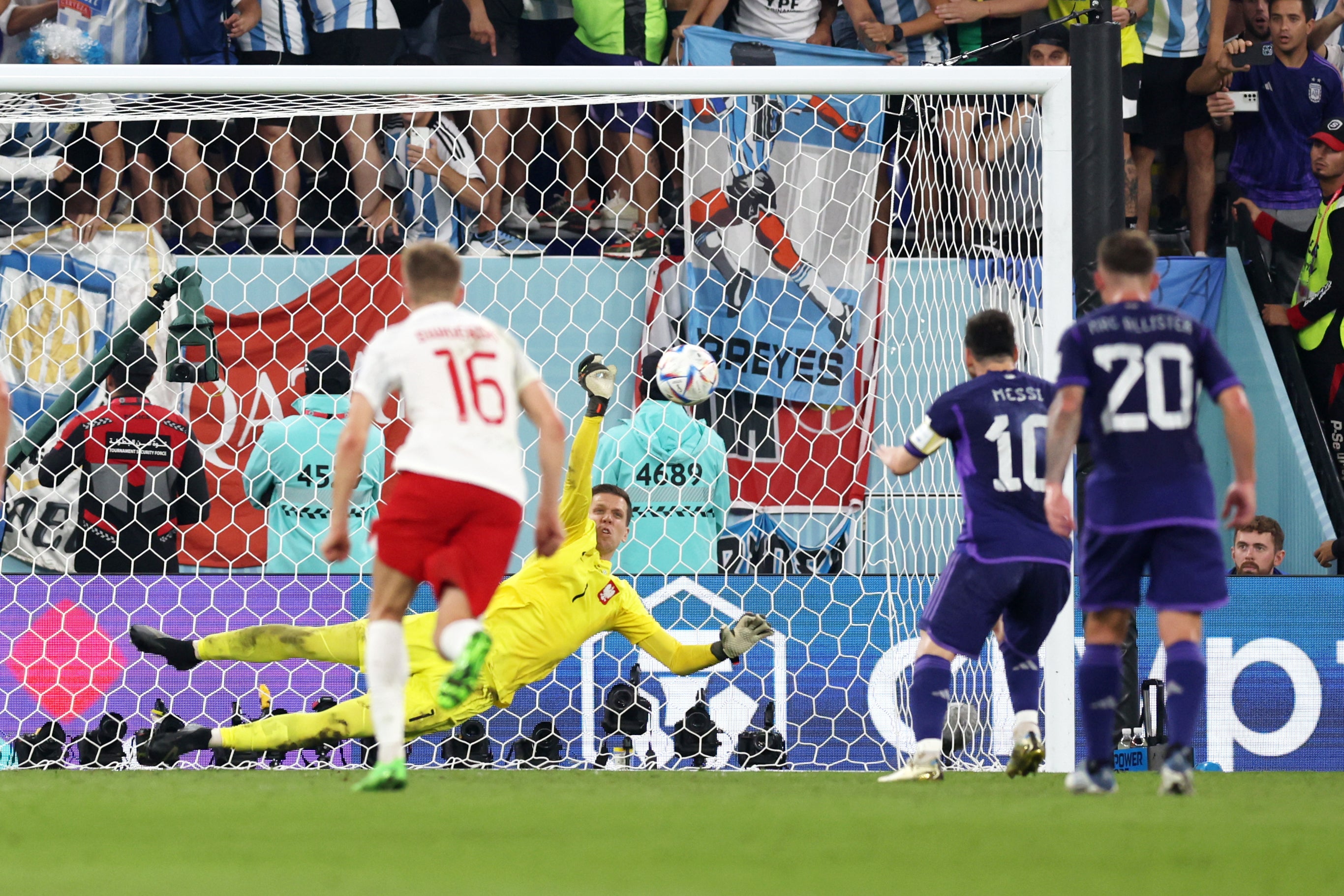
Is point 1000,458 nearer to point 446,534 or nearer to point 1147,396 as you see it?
point 1147,396

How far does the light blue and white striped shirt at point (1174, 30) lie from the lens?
34.9ft

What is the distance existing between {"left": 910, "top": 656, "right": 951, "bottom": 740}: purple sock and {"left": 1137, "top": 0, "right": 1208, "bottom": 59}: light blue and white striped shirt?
6.42 metres

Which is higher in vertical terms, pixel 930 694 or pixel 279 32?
pixel 279 32

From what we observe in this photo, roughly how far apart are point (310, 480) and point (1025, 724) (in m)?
3.82

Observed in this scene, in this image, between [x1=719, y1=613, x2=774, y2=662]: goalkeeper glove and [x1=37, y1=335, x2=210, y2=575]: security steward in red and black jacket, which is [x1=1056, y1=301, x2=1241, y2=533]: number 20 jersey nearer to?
[x1=719, y1=613, x2=774, y2=662]: goalkeeper glove

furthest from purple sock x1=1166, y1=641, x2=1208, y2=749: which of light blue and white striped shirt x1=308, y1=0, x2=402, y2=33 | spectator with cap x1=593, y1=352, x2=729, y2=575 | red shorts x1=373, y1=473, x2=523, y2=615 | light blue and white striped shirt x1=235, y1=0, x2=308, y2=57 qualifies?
light blue and white striped shirt x1=235, y1=0, x2=308, y2=57

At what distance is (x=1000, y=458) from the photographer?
18.2 feet

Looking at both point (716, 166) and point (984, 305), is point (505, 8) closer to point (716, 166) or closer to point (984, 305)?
point (716, 166)

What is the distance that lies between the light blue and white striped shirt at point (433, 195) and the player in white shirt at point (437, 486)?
17.8 feet

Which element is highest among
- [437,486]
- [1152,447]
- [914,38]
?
[914,38]

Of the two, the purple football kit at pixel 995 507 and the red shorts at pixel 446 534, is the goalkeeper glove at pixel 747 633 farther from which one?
the red shorts at pixel 446 534

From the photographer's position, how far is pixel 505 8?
1067 centimetres

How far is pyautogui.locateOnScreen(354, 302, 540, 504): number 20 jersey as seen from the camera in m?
4.32

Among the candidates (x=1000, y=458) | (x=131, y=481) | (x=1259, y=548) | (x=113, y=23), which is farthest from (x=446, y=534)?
(x=113, y=23)
